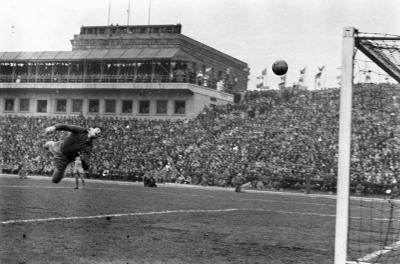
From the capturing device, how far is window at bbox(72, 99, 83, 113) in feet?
167

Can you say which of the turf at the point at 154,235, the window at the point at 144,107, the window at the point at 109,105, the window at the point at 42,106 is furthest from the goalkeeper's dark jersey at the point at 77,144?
the window at the point at 42,106

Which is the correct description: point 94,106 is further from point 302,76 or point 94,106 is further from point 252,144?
→ point 252,144

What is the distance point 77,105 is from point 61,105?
150 centimetres

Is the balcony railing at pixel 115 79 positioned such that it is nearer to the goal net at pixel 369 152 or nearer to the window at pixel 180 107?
the window at pixel 180 107

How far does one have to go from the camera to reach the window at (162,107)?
4834cm

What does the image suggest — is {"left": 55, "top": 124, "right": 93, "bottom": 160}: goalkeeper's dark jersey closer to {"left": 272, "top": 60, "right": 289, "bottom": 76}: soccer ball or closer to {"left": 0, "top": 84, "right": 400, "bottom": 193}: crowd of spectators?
{"left": 272, "top": 60, "right": 289, "bottom": 76}: soccer ball

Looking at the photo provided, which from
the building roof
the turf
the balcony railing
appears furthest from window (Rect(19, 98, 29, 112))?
the turf

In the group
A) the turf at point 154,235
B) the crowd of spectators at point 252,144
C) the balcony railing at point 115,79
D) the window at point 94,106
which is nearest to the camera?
the turf at point 154,235

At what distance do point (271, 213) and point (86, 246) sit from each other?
858cm

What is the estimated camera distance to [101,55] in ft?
172

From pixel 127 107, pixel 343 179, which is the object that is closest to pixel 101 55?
pixel 127 107

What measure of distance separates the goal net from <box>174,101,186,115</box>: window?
19.1 meters

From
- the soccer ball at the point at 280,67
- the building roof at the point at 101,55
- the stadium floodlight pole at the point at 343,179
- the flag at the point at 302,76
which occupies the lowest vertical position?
the stadium floodlight pole at the point at 343,179

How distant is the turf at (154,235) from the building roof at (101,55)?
118 feet
